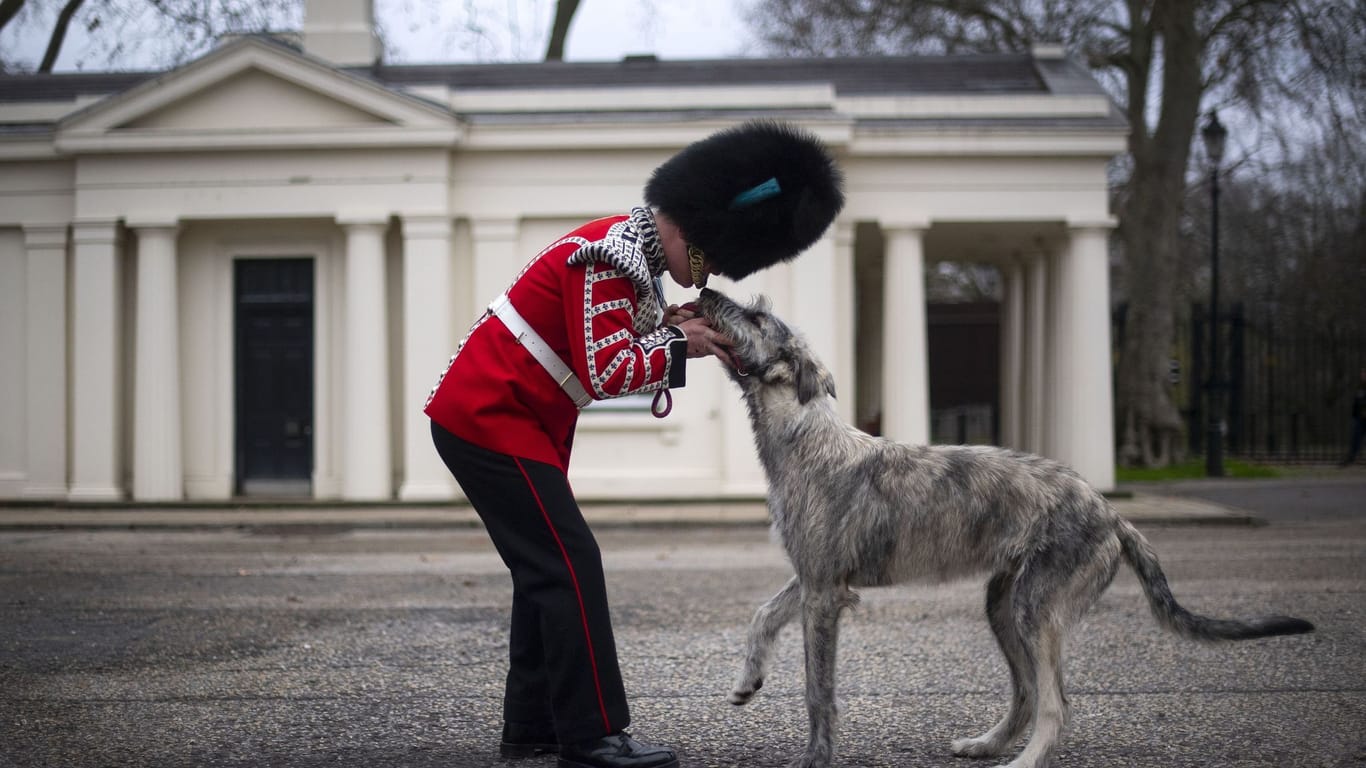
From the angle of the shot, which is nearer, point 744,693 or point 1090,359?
point 744,693

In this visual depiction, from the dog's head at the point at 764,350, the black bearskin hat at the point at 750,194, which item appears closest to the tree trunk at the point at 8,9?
the black bearskin hat at the point at 750,194

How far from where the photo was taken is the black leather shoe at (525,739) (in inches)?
184

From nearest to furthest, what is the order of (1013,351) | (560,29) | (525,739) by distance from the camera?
1. (525,739)
2. (1013,351)
3. (560,29)

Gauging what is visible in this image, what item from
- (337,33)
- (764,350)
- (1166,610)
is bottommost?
(1166,610)

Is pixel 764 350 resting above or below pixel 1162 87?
below

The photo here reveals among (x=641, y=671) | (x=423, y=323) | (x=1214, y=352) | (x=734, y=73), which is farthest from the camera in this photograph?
(x=734, y=73)

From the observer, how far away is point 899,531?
14.3 feet

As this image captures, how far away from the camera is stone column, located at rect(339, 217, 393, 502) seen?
18.8 meters

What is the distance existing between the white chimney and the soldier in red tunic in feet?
65.6

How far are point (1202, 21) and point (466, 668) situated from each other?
2455cm

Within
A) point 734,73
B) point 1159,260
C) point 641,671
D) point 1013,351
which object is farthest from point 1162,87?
point 641,671

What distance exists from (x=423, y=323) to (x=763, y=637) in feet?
50.2

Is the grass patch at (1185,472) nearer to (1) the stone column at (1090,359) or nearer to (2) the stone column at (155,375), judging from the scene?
(1) the stone column at (1090,359)

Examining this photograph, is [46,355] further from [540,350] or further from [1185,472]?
[1185,472]
